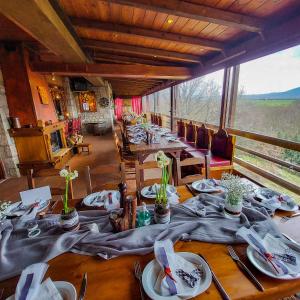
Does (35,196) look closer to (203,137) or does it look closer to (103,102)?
(203,137)

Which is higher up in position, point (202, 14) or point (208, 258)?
point (202, 14)

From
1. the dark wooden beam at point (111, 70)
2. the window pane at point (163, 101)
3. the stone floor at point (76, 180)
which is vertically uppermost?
the dark wooden beam at point (111, 70)

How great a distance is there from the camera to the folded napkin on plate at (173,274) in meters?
0.64

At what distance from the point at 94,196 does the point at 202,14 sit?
211 cm

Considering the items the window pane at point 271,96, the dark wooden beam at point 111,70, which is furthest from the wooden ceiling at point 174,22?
the window pane at point 271,96

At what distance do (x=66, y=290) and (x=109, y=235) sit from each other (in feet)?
0.91

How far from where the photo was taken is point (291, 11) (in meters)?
1.83

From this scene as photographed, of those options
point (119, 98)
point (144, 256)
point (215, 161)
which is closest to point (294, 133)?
point (215, 161)

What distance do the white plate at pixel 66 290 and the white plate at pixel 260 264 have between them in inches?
28.1

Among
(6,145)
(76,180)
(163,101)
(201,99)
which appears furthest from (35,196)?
(163,101)

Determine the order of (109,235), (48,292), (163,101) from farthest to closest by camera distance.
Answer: (163,101) → (109,235) → (48,292)

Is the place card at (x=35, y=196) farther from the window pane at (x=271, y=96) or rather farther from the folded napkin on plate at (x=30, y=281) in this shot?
the window pane at (x=271, y=96)

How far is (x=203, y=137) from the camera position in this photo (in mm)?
3475

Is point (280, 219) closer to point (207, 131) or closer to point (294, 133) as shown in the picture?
point (294, 133)
